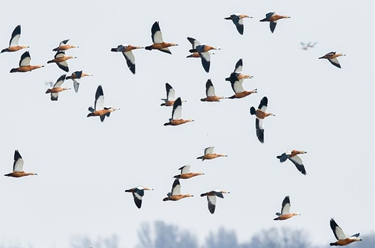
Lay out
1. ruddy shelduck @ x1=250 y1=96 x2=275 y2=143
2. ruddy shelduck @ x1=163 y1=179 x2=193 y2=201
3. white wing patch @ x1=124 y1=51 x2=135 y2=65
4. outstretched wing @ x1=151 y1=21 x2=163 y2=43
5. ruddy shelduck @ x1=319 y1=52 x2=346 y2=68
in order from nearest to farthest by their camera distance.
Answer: outstretched wing @ x1=151 y1=21 x2=163 y2=43 < white wing patch @ x1=124 y1=51 x2=135 y2=65 < ruddy shelduck @ x1=163 y1=179 x2=193 y2=201 < ruddy shelduck @ x1=250 y1=96 x2=275 y2=143 < ruddy shelduck @ x1=319 y1=52 x2=346 y2=68

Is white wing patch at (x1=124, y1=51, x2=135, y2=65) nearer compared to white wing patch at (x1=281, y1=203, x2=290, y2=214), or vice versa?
white wing patch at (x1=124, y1=51, x2=135, y2=65)

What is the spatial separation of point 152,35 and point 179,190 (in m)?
5.14

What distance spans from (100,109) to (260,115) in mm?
5073

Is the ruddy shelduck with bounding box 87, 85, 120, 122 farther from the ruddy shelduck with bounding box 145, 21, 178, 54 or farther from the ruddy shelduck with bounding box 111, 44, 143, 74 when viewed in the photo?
the ruddy shelduck with bounding box 145, 21, 178, 54

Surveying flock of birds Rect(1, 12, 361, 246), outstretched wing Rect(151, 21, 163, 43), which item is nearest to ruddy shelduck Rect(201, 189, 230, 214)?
flock of birds Rect(1, 12, 361, 246)

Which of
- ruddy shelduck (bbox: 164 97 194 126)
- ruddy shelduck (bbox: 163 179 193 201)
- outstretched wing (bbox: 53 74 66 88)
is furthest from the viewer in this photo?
outstretched wing (bbox: 53 74 66 88)

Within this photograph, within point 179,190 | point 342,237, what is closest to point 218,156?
point 179,190

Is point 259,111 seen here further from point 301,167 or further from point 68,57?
point 68,57

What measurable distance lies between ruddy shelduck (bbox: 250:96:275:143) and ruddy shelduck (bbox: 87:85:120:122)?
4.41 m

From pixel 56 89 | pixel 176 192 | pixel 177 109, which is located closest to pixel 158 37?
pixel 177 109

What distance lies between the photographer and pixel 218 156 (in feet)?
172

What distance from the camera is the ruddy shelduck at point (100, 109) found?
52.6 meters

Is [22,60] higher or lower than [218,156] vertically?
higher

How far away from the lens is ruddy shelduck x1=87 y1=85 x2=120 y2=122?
52.6 metres
